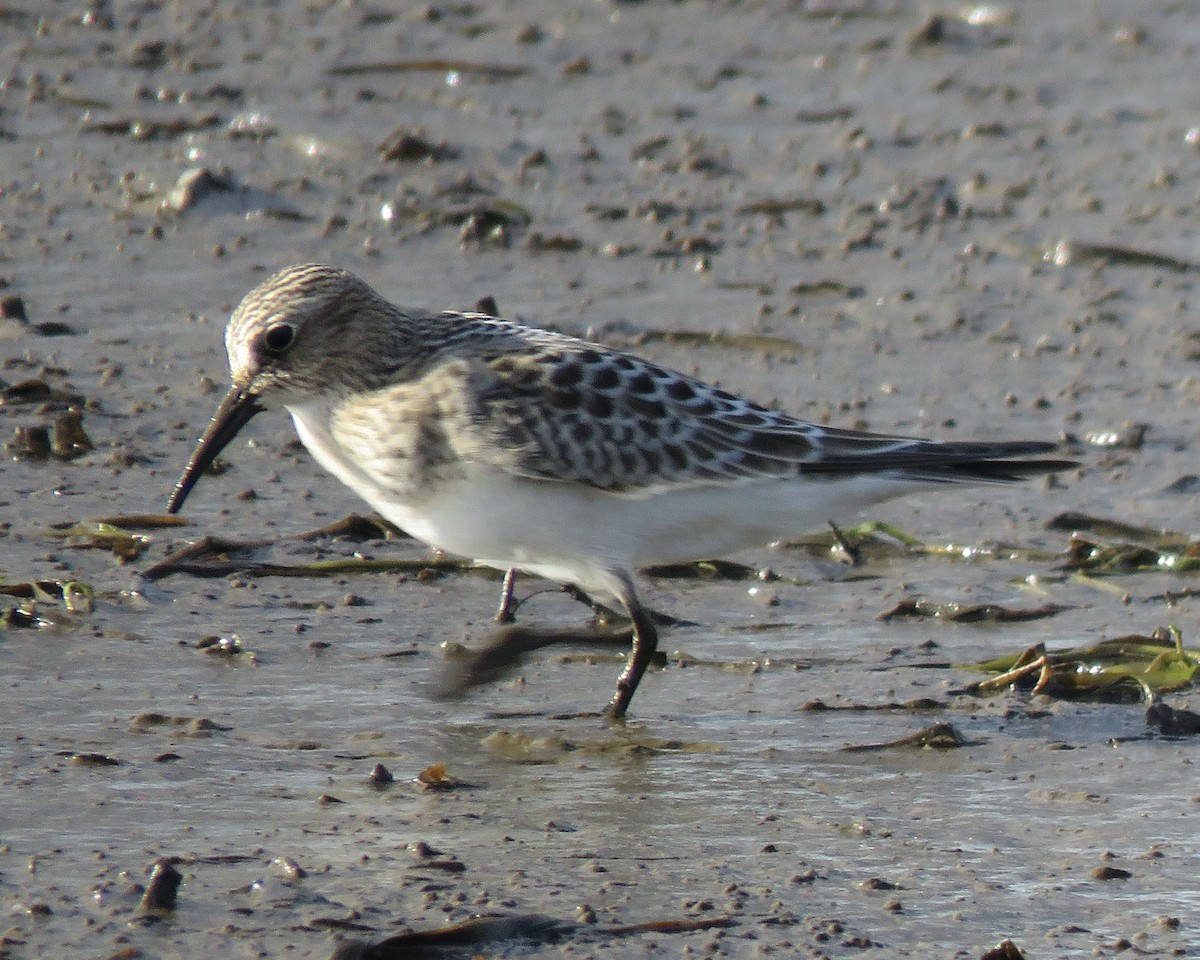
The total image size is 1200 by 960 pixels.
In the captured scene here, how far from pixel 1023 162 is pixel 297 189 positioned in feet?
14.2

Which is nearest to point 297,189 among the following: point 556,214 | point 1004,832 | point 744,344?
point 556,214

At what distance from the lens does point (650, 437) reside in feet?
23.1

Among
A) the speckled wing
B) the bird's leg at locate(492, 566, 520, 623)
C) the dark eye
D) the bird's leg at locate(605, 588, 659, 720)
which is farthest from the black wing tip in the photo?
the dark eye

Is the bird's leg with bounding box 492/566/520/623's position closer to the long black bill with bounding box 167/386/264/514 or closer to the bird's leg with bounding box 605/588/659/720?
the bird's leg with bounding box 605/588/659/720

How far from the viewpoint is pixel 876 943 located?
5.12 m

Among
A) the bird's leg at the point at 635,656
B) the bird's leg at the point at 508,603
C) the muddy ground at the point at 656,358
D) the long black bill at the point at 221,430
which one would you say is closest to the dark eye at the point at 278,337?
the long black bill at the point at 221,430

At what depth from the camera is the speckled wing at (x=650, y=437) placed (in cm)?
686

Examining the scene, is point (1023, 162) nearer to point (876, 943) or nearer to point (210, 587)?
point (210, 587)

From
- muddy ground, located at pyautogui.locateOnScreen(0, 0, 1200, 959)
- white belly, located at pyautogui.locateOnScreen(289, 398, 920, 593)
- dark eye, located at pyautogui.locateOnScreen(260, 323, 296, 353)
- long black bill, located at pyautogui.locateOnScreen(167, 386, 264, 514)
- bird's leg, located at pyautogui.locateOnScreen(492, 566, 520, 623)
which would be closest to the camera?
muddy ground, located at pyautogui.locateOnScreen(0, 0, 1200, 959)

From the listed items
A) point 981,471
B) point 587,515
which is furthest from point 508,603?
point 981,471

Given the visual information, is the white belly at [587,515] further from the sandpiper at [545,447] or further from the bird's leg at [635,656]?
the bird's leg at [635,656]

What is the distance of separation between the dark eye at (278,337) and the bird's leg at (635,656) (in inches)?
54.5

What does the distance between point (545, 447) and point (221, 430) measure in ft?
3.86

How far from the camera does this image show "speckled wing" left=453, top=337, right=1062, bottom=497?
22.5 feet
